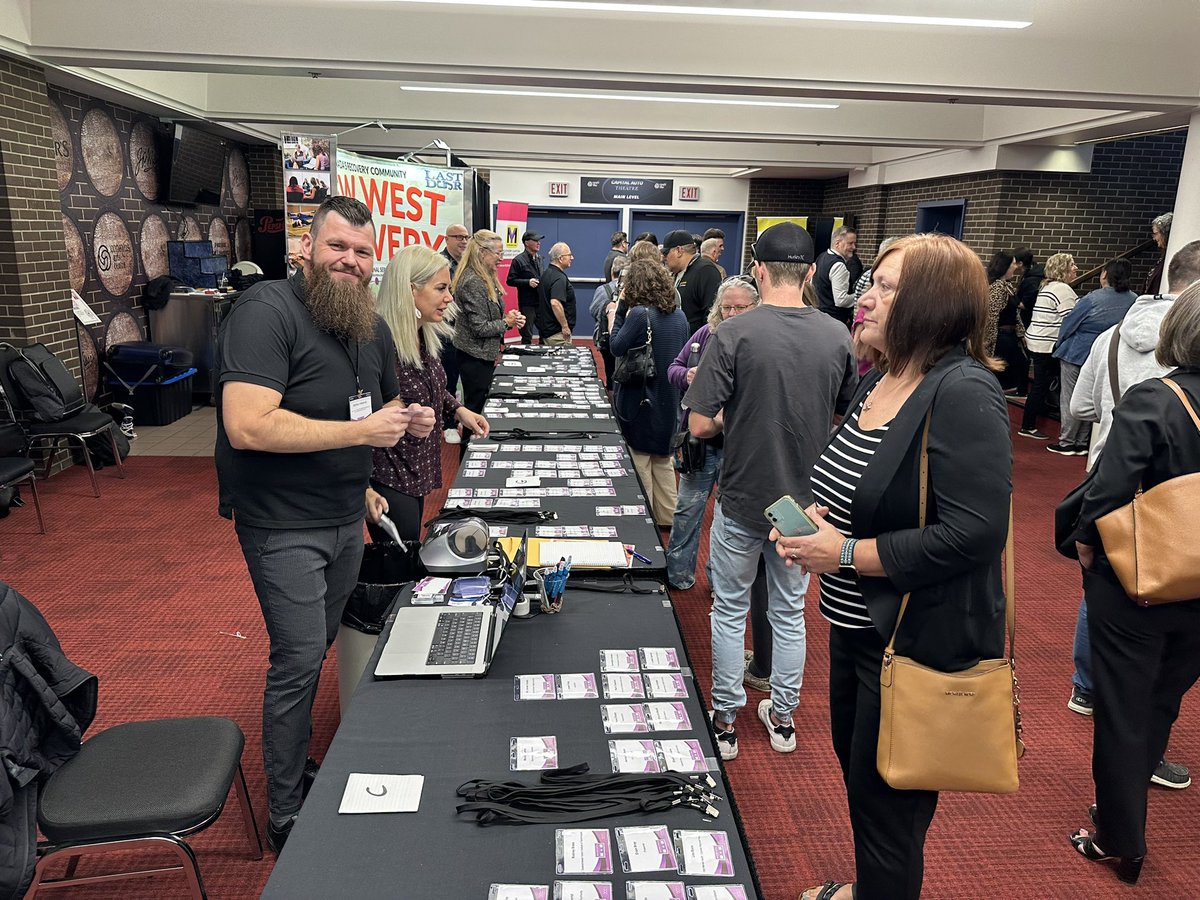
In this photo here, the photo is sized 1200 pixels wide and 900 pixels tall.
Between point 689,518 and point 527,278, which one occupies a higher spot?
point 527,278

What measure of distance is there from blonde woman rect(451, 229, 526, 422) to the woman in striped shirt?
3.78 m

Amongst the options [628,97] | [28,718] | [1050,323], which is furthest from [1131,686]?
[628,97]

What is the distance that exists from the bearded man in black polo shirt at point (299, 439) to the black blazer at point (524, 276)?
5.66m

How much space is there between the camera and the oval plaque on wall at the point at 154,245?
722 cm

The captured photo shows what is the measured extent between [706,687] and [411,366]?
5.30 ft

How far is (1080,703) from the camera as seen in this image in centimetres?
288

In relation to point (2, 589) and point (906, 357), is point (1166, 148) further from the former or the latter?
point (2, 589)

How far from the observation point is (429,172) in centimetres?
525

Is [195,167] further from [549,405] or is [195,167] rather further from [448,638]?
[448,638]

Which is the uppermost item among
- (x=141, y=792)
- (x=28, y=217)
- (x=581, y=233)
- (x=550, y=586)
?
(x=581, y=233)

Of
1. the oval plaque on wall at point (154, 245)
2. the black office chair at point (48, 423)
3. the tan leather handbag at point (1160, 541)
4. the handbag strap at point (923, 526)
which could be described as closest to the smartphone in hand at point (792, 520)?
the handbag strap at point (923, 526)

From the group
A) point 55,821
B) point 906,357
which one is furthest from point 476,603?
point 906,357

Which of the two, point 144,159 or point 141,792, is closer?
point 141,792

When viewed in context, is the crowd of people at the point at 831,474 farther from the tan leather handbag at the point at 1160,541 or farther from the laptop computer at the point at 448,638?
the laptop computer at the point at 448,638
